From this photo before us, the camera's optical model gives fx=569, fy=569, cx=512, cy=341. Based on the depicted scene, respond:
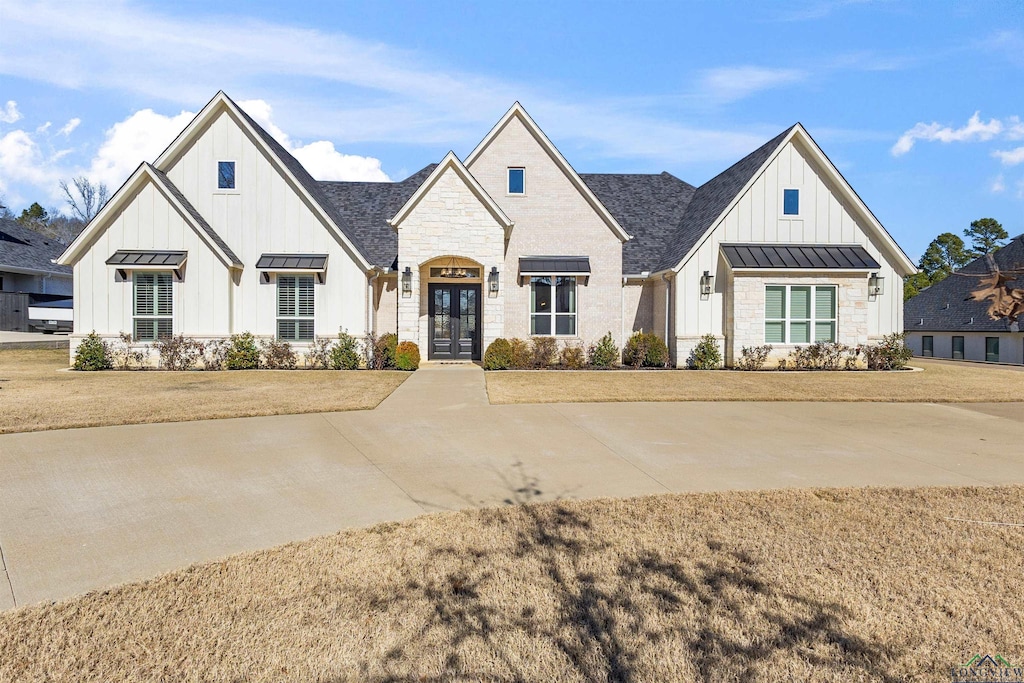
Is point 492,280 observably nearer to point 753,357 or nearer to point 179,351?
point 753,357

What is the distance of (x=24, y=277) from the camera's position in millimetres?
32938

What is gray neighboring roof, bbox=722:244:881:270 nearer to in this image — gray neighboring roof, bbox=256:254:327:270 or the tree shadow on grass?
gray neighboring roof, bbox=256:254:327:270

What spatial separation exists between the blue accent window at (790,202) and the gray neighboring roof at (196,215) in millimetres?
18094

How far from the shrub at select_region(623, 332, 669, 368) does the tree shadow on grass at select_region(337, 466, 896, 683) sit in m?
14.8

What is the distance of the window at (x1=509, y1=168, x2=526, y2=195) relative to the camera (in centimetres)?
1998

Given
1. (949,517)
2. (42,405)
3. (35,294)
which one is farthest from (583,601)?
(35,294)

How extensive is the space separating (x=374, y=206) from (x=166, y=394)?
13137 millimetres

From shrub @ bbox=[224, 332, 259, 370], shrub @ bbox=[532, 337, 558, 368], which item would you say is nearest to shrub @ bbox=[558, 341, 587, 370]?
shrub @ bbox=[532, 337, 558, 368]

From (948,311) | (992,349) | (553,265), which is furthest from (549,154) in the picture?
(948,311)

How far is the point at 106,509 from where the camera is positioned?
16.4ft

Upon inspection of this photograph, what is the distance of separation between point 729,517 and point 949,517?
186cm

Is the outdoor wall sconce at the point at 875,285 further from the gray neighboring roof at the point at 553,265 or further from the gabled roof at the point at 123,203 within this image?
the gabled roof at the point at 123,203

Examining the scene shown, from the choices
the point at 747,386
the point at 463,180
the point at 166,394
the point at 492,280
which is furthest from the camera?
the point at 492,280

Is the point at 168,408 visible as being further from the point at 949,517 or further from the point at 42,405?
the point at 949,517
